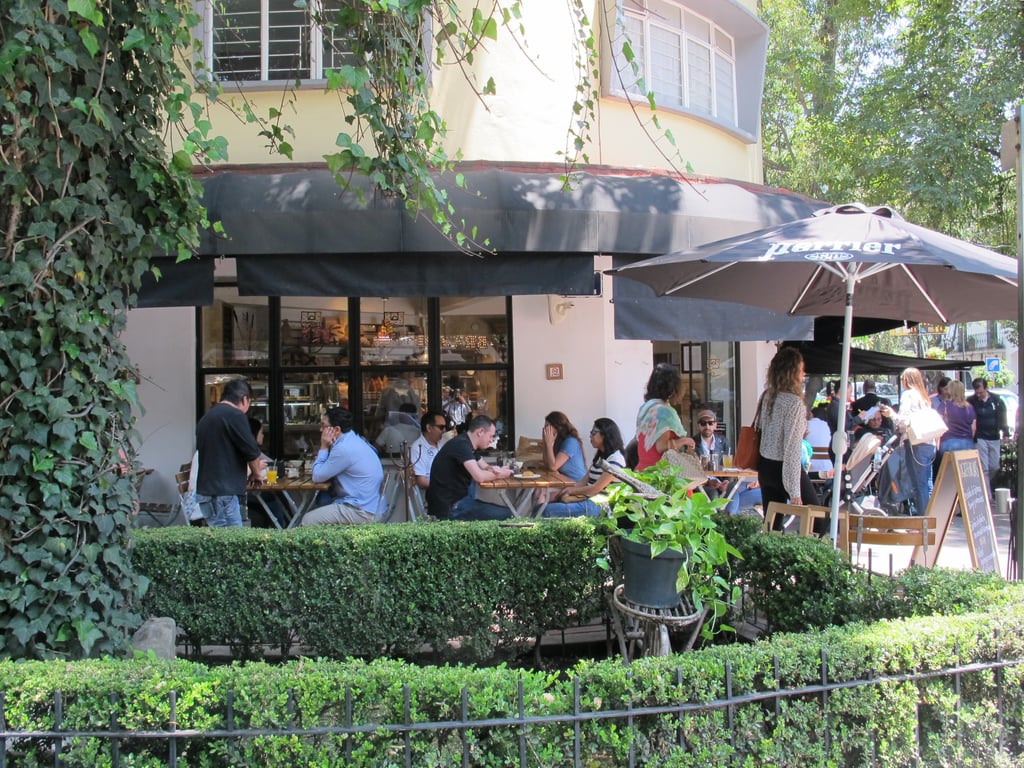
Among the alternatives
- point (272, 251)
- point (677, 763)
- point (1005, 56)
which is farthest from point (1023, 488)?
point (1005, 56)

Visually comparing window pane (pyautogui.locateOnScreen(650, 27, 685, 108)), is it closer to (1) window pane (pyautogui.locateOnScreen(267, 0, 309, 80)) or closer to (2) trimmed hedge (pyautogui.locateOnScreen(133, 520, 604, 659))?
(1) window pane (pyautogui.locateOnScreen(267, 0, 309, 80))

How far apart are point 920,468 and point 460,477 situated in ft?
23.6

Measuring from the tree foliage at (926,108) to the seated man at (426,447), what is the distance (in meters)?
9.01

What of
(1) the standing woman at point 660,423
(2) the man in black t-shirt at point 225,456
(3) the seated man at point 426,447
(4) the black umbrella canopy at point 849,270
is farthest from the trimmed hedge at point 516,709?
(3) the seated man at point 426,447

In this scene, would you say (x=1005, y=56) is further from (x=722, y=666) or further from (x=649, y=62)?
(x=722, y=666)

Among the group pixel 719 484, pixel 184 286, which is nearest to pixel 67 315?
pixel 184 286

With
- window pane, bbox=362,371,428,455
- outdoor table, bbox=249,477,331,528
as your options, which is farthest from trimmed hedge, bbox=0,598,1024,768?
window pane, bbox=362,371,428,455

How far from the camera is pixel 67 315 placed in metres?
3.49

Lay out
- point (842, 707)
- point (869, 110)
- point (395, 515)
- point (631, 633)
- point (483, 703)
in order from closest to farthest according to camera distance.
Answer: point (483, 703), point (842, 707), point (631, 633), point (395, 515), point (869, 110)

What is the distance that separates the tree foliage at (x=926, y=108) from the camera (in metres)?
12.2

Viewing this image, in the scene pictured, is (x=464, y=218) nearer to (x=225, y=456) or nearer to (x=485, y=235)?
(x=485, y=235)

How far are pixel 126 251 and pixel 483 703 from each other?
277 cm

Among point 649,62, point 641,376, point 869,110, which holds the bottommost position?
point 641,376

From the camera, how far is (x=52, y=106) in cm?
344
